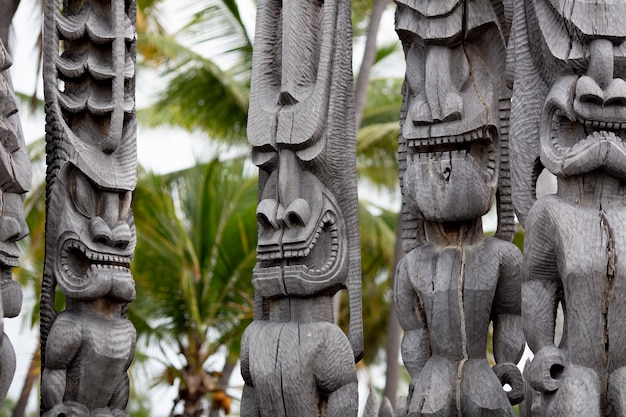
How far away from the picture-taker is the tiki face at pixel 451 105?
20.4 ft

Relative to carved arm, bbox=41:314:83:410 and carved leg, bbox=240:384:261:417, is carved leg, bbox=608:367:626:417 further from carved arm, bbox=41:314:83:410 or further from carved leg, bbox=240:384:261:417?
carved arm, bbox=41:314:83:410

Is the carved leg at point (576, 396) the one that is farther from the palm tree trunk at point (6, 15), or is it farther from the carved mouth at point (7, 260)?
the palm tree trunk at point (6, 15)

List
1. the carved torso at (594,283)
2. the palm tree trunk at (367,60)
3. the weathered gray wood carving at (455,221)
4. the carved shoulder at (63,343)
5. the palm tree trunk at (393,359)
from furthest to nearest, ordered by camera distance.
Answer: the palm tree trunk at (367,60)
the palm tree trunk at (393,359)
the carved shoulder at (63,343)
the weathered gray wood carving at (455,221)
the carved torso at (594,283)

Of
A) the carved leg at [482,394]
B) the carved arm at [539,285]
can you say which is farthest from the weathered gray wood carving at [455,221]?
the carved arm at [539,285]

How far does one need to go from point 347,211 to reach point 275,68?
0.96 metres

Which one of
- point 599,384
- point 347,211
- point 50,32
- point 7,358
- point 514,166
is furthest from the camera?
point 50,32

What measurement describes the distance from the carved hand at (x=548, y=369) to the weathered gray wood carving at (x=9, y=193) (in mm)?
2615

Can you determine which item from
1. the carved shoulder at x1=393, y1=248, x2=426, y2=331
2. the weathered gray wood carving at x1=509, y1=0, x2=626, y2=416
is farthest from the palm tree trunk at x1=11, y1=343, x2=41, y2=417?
the weathered gray wood carving at x1=509, y1=0, x2=626, y2=416

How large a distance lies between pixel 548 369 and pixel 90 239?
2.85 m

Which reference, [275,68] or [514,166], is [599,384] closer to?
[514,166]

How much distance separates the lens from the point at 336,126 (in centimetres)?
680

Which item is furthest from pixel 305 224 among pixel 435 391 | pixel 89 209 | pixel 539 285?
pixel 539 285

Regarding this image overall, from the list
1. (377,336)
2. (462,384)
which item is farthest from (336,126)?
(377,336)

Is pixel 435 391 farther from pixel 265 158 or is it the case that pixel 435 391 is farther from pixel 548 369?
pixel 265 158
